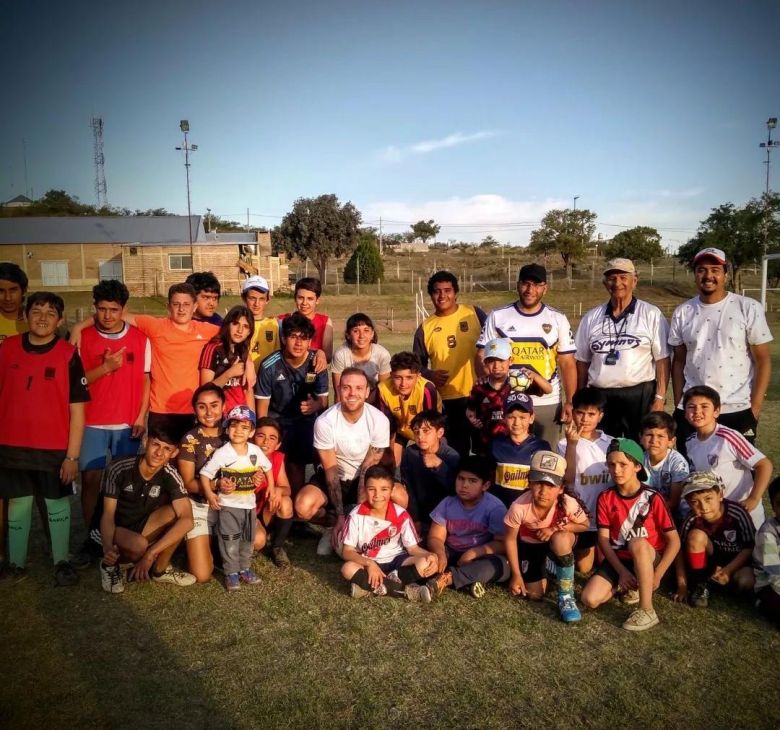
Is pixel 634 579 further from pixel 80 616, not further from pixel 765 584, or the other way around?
pixel 80 616

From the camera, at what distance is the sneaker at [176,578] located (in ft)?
15.1

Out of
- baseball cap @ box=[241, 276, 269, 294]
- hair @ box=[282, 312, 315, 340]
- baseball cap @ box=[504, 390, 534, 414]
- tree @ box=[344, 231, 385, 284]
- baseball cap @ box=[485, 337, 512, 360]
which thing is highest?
tree @ box=[344, 231, 385, 284]

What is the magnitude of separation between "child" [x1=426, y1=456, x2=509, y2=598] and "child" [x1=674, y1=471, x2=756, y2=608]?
1207 millimetres

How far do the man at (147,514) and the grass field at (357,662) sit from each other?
18 cm

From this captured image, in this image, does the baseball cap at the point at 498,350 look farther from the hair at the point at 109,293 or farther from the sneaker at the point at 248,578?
the hair at the point at 109,293

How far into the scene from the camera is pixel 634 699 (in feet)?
10.6

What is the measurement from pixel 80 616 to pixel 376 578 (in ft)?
6.30

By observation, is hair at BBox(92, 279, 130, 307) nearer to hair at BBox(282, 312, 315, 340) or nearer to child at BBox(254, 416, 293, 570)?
hair at BBox(282, 312, 315, 340)

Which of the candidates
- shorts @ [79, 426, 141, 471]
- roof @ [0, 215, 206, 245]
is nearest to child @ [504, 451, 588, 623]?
shorts @ [79, 426, 141, 471]

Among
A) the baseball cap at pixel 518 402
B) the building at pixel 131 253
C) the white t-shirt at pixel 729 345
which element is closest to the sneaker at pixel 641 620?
the baseball cap at pixel 518 402

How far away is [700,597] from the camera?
4.16 meters

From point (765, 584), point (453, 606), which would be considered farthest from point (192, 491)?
point (765, 584)

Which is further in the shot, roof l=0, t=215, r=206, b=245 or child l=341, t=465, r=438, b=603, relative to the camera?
roof l=0, t=215, r=206, b=245

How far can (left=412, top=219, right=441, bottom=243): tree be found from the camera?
259 ft
